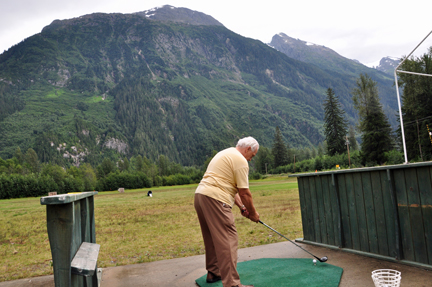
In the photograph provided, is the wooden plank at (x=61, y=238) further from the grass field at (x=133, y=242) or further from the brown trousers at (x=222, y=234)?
the grass field at (x=133, y=242)

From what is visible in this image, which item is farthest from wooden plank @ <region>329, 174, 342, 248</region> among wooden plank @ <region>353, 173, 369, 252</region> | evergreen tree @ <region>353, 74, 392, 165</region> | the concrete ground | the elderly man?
evergreen tree @ <region>353, 74, 392, 165</region>

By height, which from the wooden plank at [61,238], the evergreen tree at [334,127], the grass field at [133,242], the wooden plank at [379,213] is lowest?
the grass field at [133,242]

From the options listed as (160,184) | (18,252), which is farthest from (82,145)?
(18,252)

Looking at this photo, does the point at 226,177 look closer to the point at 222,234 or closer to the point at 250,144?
the point at 250,144

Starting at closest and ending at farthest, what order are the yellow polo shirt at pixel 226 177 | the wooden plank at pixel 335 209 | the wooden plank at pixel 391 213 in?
1. the yellow polo shirt at pixel 226 177
2. the wooden plank at pixel 391 213
3. the wooden plank at pixel 335 209

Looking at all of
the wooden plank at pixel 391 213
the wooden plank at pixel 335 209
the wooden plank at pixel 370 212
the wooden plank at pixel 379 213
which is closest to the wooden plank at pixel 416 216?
the wooden plank at pixel 391 213

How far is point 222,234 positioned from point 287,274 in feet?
5.45

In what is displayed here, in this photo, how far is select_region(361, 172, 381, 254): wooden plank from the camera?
5.77 m

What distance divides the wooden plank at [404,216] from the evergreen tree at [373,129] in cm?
5190

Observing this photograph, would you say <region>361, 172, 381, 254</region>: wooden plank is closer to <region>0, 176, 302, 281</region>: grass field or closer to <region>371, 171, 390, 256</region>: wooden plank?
<region>371, 171, 390, 256</region>: wooden plank

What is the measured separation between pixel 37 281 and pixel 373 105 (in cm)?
5688

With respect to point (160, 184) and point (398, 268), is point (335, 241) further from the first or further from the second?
point (160, 184)

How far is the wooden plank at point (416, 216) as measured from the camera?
4979mm

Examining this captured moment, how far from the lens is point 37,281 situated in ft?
19.4
